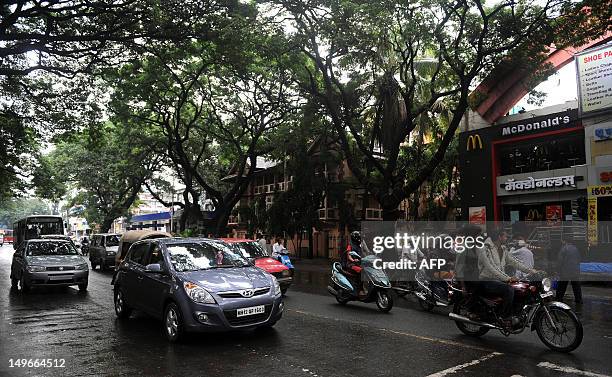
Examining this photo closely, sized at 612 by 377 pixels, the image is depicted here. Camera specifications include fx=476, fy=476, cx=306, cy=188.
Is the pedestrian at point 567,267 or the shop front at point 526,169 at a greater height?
the shop front at point 526,169

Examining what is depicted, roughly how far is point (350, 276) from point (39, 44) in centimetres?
1037

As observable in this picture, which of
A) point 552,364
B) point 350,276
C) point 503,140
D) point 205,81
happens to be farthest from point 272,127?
point 552,364

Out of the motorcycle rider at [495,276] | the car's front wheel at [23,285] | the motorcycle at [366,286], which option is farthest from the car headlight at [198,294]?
the car's front wheel at [23,285]

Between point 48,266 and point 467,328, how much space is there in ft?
35.6

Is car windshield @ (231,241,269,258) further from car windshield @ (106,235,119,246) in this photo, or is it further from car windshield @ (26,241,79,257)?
car windshield @ (106,235,119,246)

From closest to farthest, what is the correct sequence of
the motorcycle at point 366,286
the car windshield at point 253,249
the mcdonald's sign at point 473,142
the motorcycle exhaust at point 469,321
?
1. the motorcycle exhaust at point 469,321
2. the motorcycle at point 366,286
3. the car windshield at point 253,249
4. the mcdonald's sign at point 473,142

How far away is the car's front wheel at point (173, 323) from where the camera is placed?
274 inches

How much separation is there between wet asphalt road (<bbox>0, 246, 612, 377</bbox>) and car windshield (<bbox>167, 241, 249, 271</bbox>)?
3.62 feet

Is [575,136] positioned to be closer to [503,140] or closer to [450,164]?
[503,140]

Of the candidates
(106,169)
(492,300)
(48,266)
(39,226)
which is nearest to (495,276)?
(492,300)

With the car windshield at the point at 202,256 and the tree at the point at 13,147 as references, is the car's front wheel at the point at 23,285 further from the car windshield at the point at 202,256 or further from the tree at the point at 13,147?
the tree at the point at 13,147

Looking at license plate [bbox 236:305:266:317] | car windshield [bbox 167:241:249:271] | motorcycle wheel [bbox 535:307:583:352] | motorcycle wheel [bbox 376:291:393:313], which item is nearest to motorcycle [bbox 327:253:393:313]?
motorcycle wheel [bbox 376:291:393:313]

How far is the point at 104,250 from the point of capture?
883 inches

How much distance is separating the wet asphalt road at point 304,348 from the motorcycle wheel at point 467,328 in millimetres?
118
